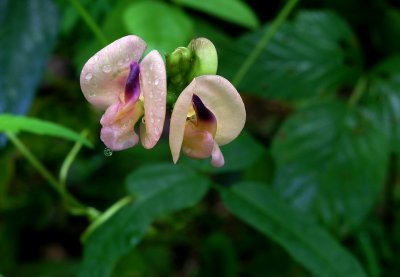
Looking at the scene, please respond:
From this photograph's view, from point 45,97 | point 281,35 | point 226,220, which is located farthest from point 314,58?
point 45,97


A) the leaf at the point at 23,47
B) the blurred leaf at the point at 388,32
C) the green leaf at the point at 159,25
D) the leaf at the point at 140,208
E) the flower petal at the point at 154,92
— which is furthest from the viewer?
the blurred leaf at the point at 388,32

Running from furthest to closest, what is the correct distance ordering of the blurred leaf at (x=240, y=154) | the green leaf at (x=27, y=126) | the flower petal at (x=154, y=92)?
the blurred leaf at (x=240, y=154), the green leaf at (x=27, y=126), the flower petal at (x=154, y=92)

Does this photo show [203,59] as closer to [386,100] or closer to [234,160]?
[234,160]

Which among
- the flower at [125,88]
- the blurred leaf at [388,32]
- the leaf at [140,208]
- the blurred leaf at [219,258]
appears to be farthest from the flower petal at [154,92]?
the blurred leaf at [388,32]

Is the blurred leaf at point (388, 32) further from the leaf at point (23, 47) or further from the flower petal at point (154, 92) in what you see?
the flower petal at point (154, 92)

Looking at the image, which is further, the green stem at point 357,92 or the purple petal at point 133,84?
the green stem at point 357,92

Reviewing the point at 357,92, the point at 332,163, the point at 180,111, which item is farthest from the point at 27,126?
the point at 357,92

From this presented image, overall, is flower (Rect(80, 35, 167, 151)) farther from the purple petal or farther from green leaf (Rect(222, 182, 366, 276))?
green leaf (Rect(222, 182, 366, 276))
